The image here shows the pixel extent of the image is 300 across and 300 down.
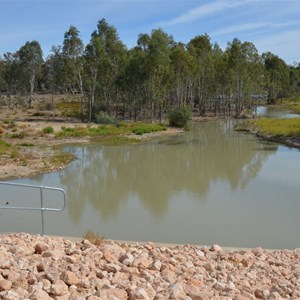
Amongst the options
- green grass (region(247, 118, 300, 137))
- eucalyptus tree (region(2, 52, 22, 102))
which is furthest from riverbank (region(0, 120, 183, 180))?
eucalyptus tree (region(2, 52, 22, 102))

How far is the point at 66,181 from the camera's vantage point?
20516 mm

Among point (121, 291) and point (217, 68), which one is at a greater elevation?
point (217, 68)

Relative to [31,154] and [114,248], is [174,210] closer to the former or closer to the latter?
[114,248]

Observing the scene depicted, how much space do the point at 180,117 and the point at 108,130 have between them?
394 inches

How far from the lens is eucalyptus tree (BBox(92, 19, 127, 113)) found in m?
52.4

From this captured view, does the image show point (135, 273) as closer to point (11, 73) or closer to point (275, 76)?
point (11, 73)

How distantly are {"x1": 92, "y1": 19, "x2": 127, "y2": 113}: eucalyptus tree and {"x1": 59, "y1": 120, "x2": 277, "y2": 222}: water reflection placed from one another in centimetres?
1823

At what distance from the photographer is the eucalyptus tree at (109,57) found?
172ft

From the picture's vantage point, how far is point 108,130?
41.3 meters

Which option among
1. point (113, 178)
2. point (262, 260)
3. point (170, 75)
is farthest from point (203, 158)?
point (170, 75)

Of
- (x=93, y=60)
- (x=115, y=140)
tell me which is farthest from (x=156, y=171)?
(x=93, y=60)

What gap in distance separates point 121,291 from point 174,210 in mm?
9026

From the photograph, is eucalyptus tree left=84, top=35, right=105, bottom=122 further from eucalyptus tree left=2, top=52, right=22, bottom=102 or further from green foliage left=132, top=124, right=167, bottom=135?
eucalyptus tree left=2, top=52, right=22, bottom=102

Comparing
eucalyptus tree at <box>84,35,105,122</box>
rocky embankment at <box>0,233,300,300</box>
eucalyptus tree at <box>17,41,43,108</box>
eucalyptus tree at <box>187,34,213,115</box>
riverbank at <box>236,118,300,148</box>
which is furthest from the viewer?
eucalyptus tree at <box>17,41,43,108</box>
